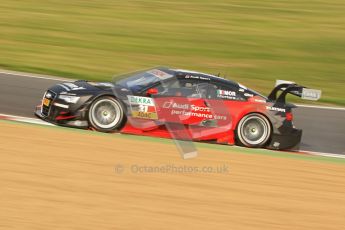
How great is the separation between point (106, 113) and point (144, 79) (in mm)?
1088

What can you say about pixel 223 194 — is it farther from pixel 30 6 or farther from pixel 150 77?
pixel 30 6

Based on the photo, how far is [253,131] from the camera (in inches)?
463

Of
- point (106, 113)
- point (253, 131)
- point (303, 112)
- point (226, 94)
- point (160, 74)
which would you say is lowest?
point (253, 131)

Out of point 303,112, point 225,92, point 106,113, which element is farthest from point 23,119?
point 303,112

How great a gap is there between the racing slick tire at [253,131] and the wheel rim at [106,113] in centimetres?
227

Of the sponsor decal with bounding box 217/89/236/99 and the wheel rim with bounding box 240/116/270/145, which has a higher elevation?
the sponsor decal with bounding box 217/89/236/99

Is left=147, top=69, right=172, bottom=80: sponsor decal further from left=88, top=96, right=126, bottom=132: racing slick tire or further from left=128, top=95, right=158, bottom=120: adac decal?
left=88, top=96, right=126, bottom=132: racing slick tire

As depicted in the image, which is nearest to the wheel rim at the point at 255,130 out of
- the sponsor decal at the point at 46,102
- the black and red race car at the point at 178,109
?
the black and red race car at the point at 178,109

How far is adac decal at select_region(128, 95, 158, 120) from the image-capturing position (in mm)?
11188

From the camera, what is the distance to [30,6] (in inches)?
995

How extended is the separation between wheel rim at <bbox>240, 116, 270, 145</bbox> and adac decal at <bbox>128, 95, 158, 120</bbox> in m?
1.74

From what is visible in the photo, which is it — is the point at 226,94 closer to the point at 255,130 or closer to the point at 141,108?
the point at 255,130

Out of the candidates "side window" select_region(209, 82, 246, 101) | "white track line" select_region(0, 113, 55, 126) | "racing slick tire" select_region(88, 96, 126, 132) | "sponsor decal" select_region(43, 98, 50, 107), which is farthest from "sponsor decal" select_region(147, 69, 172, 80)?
"white track line" select_region(0, 113, 55, 126)

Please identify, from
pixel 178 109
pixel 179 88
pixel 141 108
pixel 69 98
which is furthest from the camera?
pixel 179 88
